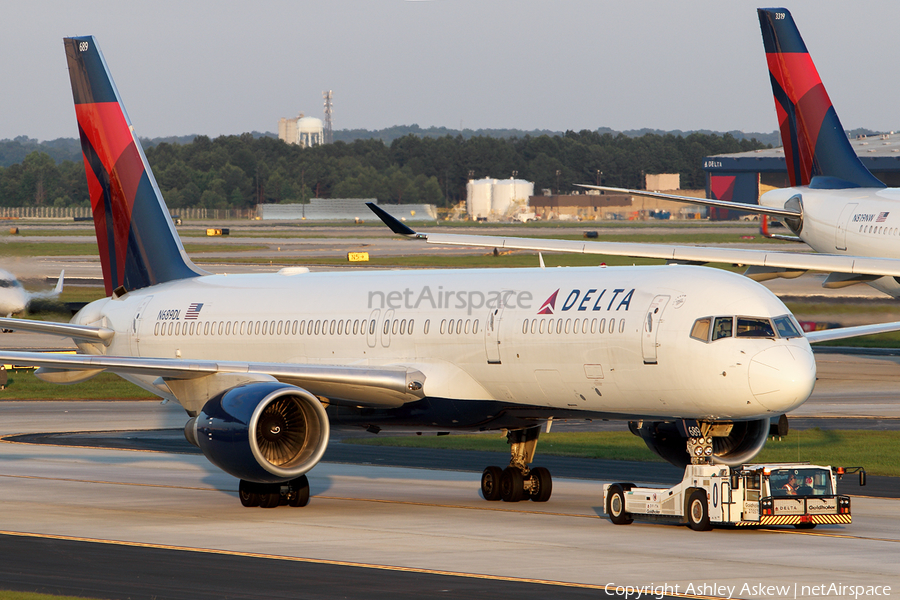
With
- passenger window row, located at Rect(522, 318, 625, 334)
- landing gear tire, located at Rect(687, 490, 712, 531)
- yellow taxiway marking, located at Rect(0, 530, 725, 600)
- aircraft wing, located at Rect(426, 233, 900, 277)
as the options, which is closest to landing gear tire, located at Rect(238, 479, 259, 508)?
yellow taxiway marking, located at Rect(0, 530, 725, 600)

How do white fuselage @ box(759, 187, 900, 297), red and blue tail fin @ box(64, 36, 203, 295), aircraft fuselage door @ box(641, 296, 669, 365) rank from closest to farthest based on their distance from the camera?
aircraft fuselage door @ box(641, 296, 669, 365) → red and blue tail fin @ box(64, 36, 203, 295) → white fuselage @ box(759, 187, 900, 297)

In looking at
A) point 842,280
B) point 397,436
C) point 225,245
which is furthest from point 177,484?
point 225,245

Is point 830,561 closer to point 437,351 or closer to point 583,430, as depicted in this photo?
point 437,351

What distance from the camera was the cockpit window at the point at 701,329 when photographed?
24.3 meters

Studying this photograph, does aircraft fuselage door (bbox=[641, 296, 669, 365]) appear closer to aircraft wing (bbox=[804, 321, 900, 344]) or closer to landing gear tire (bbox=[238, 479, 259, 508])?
aircraft wing (bbox=[804, 321, 900, 344])

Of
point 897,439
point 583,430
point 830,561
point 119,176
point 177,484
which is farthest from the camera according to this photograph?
point 583,430

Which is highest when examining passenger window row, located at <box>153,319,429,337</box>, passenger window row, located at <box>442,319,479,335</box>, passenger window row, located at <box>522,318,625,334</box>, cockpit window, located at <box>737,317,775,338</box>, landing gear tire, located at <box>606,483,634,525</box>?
cockpit window, located at <box>737,317,775,338</box>

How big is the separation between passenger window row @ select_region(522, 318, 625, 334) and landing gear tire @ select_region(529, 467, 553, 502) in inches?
169

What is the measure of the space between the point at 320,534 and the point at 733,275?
964 cm

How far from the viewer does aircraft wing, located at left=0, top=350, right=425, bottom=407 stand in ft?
90.8

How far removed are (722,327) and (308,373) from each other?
908cm

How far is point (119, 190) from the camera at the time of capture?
120 ft

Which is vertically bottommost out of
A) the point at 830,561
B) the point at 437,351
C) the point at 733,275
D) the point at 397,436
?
the point at 397,436

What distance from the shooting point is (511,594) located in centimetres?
1852
